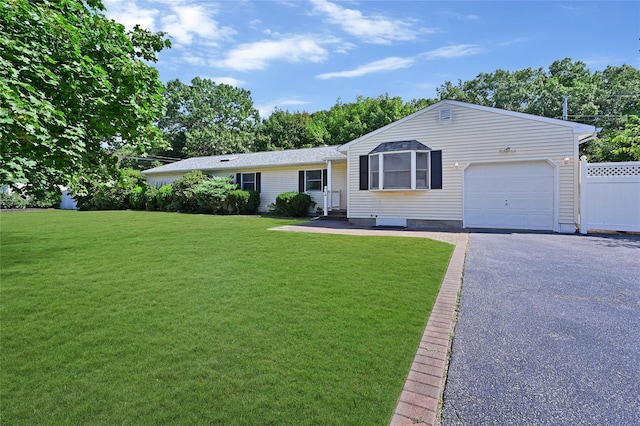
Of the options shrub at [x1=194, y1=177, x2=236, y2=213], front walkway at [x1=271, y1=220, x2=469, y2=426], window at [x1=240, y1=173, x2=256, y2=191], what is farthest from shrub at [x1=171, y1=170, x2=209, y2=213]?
front walkway at [x1=271, y1=220, x2=469, y2=426]

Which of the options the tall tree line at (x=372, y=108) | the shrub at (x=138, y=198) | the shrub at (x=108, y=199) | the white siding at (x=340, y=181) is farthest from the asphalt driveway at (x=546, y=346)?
the shrub at (x=108, y=199)

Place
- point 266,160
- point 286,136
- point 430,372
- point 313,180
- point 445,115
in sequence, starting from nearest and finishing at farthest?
point 430,372
point 445,115
point 313,180
point 266,160
point 286,136

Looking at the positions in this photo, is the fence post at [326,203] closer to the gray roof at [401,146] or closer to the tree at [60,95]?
the gray roof at [401,146]

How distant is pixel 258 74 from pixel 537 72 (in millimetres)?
28263

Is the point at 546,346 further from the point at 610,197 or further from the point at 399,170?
the point at 399,170

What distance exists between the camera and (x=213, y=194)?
17328 millimetres

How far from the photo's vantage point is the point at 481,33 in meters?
11.7

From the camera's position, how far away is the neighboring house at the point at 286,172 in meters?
15.9

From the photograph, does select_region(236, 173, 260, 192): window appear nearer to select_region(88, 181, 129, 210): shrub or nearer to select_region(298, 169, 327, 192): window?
select_region(298, 169, 327, 192): window

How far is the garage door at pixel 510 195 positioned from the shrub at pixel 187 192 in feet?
46.2

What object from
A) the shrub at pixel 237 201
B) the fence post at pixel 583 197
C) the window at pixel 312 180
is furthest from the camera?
the shrub at pixel 237 201

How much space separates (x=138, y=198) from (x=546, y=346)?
23.3m

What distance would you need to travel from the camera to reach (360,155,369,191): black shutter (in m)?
12.9

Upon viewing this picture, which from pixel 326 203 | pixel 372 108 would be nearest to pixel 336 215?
pixel 326 203
